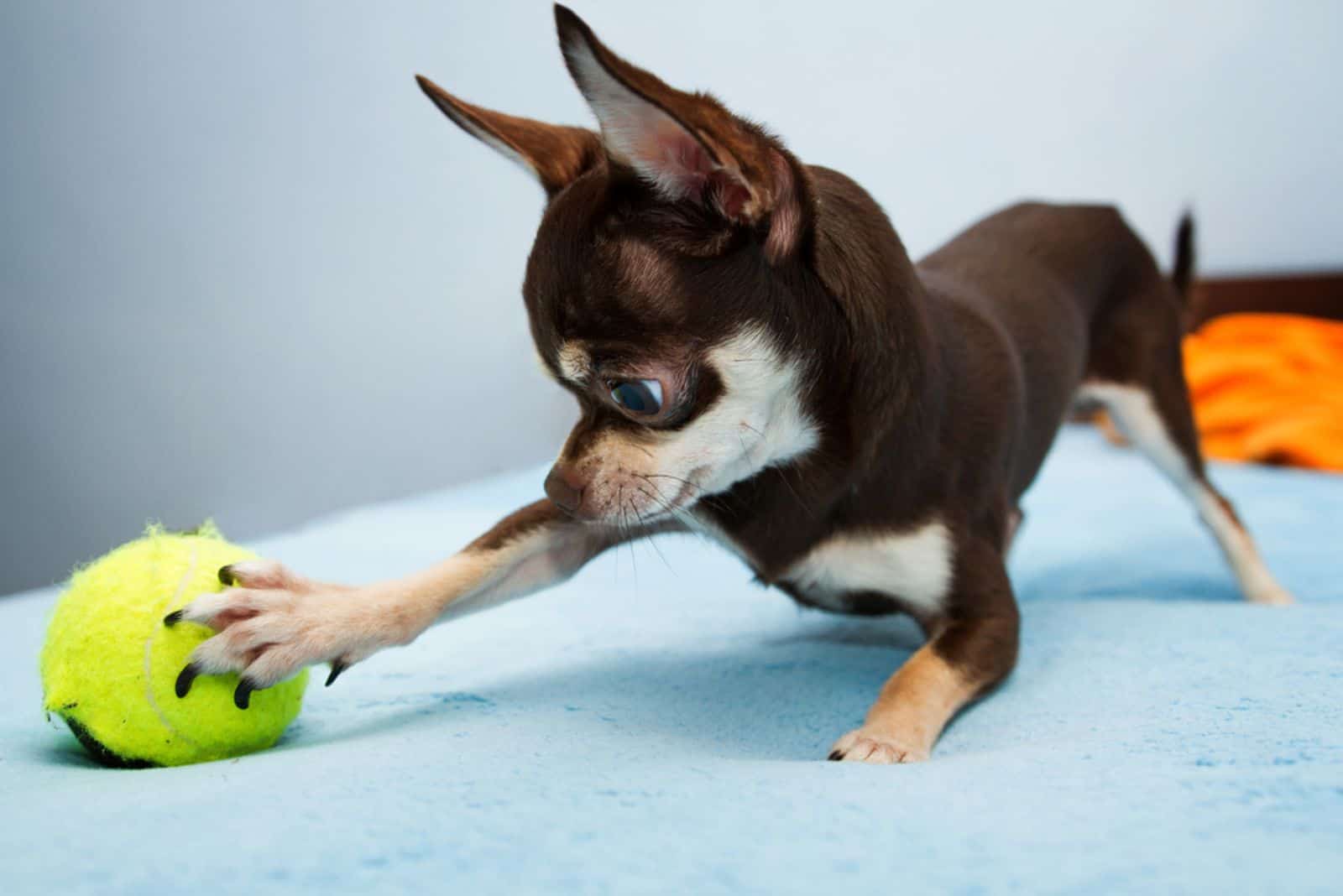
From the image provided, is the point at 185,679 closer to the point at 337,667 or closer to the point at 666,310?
the point at 337,667

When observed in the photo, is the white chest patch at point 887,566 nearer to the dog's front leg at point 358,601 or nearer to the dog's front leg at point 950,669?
the dog's front leg at point 950,669

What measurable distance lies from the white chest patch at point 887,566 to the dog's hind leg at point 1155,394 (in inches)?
41.4

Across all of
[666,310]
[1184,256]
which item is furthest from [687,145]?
[1184,256]

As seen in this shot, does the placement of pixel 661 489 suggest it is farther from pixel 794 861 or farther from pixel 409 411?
pixel 409 411

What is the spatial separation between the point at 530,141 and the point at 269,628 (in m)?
0.74

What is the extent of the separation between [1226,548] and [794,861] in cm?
201

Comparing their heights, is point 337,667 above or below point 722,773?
above

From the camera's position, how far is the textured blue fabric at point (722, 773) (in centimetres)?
96

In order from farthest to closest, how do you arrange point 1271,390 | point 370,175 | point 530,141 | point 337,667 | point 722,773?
point 1271,390 < point 370,175 < point 530,141 < point 337,667 < point 722,773

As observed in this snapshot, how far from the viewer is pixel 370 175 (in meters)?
3.37

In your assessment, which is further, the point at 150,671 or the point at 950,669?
the point at 950,669

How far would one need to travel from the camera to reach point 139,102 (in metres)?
2.71

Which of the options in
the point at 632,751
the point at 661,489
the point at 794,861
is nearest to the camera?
the point at 794,861

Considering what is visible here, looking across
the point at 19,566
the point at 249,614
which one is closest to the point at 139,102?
the point at 19,566
